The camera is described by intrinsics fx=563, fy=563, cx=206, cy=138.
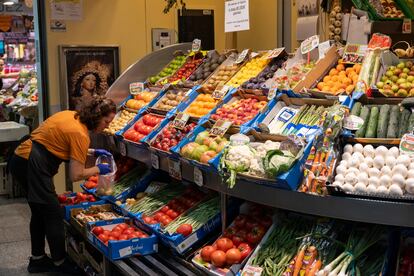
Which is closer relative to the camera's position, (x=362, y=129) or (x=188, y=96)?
(x=362, y=129)

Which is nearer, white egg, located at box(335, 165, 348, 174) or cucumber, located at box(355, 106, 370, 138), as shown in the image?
white egg, located at box(335, 165, 348, 174)

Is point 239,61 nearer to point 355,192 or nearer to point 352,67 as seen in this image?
point 352,67

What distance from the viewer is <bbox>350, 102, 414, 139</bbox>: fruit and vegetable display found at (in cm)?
306

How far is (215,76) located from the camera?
16.6 ft

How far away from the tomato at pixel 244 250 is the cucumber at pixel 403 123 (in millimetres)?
1097

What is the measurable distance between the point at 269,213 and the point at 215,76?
174 centimetres

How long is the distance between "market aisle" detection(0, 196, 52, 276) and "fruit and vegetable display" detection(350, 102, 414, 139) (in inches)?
134

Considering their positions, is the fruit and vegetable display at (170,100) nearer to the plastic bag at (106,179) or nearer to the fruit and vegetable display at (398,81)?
the plastic bag at (106,179)

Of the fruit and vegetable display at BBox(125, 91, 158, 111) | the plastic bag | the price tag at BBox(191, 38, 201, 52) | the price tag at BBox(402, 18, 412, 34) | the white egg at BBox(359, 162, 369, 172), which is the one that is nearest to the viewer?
the white egg at BBox(359, 162, 369, 172)

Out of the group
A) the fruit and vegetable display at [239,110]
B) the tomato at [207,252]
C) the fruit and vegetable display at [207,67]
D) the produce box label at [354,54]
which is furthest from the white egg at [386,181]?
the fruit and vegetable display at [207,67]

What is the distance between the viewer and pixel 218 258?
3.35 metres

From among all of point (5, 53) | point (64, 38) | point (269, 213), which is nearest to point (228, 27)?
point (269, 213)

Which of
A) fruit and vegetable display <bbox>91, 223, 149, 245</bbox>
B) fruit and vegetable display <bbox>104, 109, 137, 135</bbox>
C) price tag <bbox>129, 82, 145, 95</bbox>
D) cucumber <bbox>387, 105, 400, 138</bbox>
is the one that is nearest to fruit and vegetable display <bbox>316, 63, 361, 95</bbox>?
cucumber <bbox>387, 105, 400, 138</bbox>

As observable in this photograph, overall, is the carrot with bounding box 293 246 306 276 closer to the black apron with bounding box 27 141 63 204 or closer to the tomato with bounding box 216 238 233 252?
the tomato with bounding box 216 238 233 252
